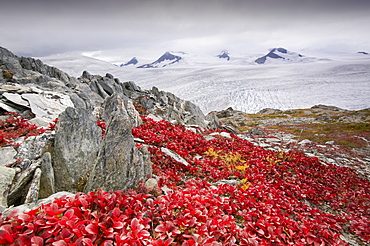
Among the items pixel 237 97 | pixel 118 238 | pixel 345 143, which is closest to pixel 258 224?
pixel 118 238

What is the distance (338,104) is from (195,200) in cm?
9433

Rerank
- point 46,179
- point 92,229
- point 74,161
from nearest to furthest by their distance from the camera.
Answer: point 92,229 → point 46,179 → point 74,161

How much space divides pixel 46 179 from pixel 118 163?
80.0 inches

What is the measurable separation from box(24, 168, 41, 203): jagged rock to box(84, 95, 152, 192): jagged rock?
3.70 feet

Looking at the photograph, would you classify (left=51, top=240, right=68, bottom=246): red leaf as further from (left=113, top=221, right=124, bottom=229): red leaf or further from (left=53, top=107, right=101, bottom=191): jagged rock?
(left=53, top=107, right=101, bottom=191): jagged rock

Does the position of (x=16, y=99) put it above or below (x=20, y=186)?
above

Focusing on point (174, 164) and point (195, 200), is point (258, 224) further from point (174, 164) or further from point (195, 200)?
point (174, 164)

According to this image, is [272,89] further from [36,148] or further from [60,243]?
[60,243]

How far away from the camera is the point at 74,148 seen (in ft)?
20.7

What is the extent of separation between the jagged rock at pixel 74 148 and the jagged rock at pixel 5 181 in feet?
3.33

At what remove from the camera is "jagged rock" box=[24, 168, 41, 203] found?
4734 mm

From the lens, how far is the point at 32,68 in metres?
49.2

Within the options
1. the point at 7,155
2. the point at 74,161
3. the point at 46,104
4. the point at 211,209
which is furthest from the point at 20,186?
the point at 46,104

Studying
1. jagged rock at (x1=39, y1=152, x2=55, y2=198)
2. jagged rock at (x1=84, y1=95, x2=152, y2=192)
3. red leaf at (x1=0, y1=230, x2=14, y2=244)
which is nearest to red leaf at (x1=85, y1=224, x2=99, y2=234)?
red leaf at (x1=0, y1=230, x2=14, y2=244)
